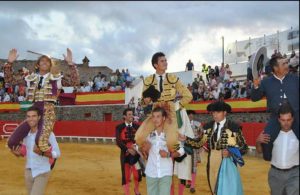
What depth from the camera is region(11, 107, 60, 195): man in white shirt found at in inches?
195

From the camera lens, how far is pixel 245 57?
2541 cm

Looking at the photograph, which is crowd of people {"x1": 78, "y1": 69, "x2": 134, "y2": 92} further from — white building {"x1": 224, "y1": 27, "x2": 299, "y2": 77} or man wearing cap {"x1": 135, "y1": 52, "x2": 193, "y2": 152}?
man wearing cap {"x1": 135, "y1": 52, "x2": 193, "y2": 152}

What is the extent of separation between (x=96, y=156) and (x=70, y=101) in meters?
9.46

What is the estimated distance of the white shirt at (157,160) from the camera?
4.86 metres

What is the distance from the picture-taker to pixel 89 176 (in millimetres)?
11039

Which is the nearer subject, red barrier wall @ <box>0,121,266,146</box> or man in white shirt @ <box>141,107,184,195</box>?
man in white shirt @ <box>141,107,184,195</box>

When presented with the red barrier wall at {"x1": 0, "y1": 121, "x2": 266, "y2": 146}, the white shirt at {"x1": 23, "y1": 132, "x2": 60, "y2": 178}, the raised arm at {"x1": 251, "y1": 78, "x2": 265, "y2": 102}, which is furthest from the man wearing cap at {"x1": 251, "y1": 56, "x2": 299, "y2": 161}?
the red barrier wall at {"x1": 0, "y1": 121, "x2": 266, "y2": 146}

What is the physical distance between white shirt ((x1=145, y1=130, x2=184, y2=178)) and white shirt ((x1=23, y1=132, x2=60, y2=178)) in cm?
102

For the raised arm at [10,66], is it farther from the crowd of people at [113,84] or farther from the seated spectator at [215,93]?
the crowd of people at [113,84]

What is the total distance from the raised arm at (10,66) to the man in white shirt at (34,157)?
96 cm

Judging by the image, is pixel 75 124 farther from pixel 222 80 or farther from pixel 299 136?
pixel 299 136

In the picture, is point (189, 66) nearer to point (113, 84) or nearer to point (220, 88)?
point (113, 84)

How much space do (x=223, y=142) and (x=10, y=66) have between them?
2.79 m

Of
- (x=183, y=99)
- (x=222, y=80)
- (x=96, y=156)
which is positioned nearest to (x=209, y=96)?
(x=222, y=80)
